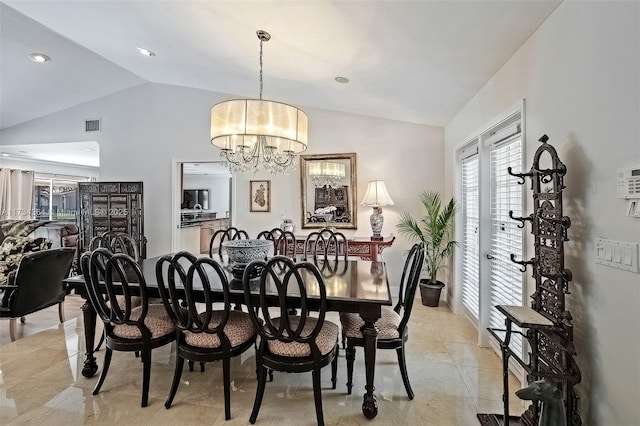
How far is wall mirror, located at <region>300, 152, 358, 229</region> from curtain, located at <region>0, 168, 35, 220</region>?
7.02m

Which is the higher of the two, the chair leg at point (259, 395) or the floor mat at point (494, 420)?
the chair leg at point (259, 395)

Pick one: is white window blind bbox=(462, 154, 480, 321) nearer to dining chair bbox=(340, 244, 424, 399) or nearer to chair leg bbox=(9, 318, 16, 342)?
dining chair bbox=(340, 244, 424, 399)

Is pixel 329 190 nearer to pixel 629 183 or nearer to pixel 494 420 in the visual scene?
pixel 494 420

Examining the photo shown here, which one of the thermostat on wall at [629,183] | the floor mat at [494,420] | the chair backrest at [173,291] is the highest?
the thermostat on wall at [629,183]

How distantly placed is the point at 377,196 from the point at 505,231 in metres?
1.79

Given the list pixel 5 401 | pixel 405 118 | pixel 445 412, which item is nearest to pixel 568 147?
pixel 445 412

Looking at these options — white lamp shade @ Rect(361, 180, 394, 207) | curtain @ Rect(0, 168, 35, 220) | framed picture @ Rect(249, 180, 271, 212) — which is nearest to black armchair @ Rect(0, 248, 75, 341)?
framed picture @ Rect(249, 180, 271, 212)

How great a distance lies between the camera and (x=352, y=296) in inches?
76.0

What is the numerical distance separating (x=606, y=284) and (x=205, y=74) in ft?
14.8

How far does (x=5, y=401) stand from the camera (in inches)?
81.8

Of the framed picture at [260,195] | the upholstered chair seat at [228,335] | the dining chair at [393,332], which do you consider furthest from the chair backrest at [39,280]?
the dining chair at [393,332]

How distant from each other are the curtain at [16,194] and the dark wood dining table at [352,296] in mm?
6794

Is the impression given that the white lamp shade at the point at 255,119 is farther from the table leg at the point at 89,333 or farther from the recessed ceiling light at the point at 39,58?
the recessed ceiling light at the point at 39,58

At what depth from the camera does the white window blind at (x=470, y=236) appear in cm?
335
